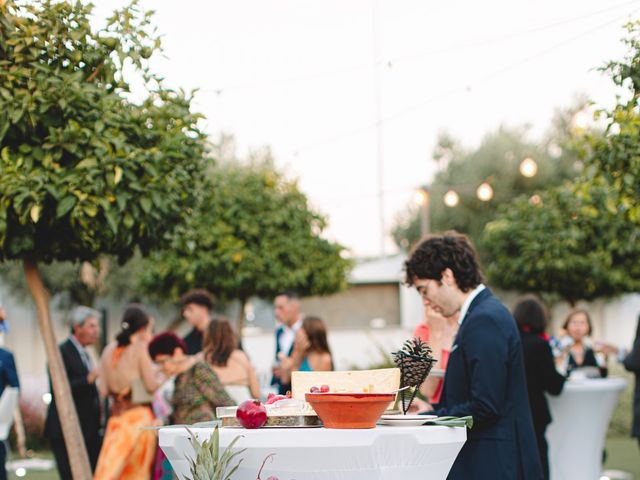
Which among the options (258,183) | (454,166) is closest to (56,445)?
(258,183)

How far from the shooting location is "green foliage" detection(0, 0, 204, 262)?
18.7 feet

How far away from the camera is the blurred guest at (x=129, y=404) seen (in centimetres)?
839

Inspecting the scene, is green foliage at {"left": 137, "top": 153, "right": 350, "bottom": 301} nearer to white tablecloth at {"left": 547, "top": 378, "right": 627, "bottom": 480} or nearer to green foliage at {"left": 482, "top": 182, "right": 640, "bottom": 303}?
green foliage at {"left": 482, "top": 182, "right": 640, "bottom": 303}

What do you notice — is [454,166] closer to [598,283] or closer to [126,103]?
[598,283]

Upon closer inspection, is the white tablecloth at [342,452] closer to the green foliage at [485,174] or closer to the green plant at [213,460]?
the green plant at [213,460]

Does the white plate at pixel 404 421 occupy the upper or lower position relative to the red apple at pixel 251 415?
lower

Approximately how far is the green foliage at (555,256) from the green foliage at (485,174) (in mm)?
9956

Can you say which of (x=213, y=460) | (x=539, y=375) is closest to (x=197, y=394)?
(x=539, y=375)

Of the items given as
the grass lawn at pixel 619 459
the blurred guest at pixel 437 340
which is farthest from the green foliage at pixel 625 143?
the grass lawn at pixel 619 459

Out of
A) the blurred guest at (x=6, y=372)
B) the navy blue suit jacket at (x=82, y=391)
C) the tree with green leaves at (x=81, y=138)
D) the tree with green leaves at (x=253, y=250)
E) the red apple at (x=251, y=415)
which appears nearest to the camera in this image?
the red apple at (x=251, y=415)

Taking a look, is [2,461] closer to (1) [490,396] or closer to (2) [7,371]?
(2) [7,371]

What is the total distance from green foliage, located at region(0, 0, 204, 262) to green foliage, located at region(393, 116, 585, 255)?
27.0 metres

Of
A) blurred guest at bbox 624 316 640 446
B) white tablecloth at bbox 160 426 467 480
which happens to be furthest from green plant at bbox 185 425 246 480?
blurred guest at bbox 624 316 640 446

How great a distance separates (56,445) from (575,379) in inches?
186
